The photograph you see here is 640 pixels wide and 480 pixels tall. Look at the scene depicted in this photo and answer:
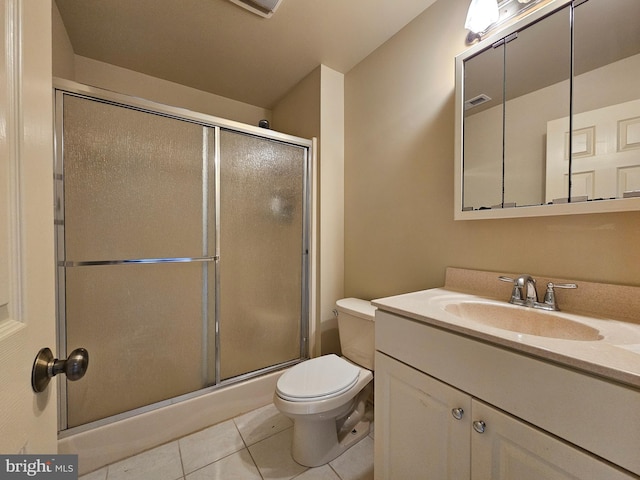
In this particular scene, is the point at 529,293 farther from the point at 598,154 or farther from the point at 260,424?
the point at 260,424

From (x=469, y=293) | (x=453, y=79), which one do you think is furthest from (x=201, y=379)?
(x=453, y=79)

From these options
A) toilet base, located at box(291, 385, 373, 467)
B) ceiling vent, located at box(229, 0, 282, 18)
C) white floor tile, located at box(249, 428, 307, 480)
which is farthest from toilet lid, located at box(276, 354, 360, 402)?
ceiling vent, located at box(229, 0, 282, 18)

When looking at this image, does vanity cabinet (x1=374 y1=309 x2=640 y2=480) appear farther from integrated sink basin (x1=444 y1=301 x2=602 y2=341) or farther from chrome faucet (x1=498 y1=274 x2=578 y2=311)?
chrome faucet (x1=498 y1=274 x2=578 y2=311)

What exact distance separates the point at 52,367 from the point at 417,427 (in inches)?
38.4

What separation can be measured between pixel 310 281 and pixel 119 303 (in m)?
1.12

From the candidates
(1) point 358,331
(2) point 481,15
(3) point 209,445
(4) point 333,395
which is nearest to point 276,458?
(3) point 209,445

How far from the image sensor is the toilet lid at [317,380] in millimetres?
1177

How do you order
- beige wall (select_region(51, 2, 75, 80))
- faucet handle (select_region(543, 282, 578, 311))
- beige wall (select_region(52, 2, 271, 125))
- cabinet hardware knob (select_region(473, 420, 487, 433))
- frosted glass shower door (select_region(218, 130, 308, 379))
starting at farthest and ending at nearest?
frosted glass shower door (select_region(218, 130, 308, 379)) < beige wall (select_region(52, 2, 271, 125)) < beige wall (select_region(51, 2, 75, 80)) < faucet handle (select_region(543, 282, 578, 311)) < cabinet hardware knob (select_region(473, 420, 487, 433))

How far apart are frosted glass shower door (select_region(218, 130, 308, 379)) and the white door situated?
1.12 metres

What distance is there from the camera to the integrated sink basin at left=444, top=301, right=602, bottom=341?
847 millimetres

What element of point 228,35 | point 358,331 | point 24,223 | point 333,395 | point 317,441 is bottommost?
point 317,441

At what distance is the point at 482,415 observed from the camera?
0.72m

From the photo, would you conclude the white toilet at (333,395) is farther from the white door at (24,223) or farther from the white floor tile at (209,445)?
the white door at (24,223)

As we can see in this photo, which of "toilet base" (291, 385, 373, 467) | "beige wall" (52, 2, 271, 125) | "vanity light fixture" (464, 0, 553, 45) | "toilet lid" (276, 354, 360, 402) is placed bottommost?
"toilet base" (291, 385, 373, 467)
